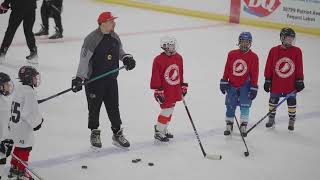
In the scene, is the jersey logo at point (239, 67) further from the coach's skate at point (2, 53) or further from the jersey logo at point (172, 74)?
the coach's skate at point (2, 53)

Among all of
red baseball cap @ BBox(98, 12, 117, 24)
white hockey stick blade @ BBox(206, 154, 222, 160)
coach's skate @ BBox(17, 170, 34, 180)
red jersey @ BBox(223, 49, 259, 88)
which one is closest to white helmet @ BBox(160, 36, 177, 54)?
red baseball cap @ BBox(98, 12, 117, 24)

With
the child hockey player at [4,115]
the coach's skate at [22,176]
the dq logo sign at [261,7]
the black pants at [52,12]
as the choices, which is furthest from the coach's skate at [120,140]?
the dq logo sign at [261,7]

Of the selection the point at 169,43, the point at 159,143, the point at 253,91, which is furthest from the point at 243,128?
the point at 169,43

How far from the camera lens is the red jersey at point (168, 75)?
520cm

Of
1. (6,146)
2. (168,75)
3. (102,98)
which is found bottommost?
(6,146)

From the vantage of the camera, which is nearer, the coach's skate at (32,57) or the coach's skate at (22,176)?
the coach's skate at (22,176)

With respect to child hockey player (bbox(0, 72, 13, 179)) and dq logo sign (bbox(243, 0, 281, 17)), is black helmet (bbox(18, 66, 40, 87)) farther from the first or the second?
dq logo sign (bbox(243, 0, 281, 17))

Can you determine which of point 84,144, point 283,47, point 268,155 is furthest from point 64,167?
point 283,47

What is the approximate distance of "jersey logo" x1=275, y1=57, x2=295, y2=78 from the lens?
5645mm

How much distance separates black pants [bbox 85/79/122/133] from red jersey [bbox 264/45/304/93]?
1.57 m

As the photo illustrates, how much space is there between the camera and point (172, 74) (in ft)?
17.2

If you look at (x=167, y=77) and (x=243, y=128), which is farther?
(x=243, y=128)

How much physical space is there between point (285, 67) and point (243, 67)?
499mm

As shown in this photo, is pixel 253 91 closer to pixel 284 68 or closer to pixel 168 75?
pixel 284 68
